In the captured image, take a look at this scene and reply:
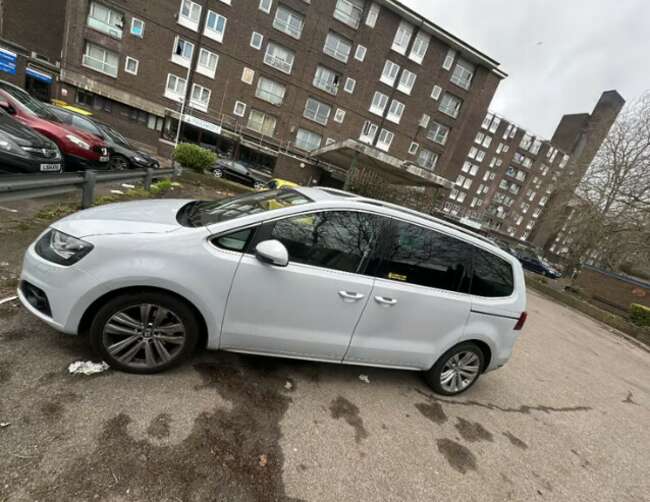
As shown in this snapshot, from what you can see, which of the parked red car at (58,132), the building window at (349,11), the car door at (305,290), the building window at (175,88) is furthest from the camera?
the building window at (349,11)

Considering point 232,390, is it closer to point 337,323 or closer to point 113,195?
point 337,323

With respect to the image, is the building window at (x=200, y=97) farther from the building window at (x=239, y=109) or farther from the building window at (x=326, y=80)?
the building window at (x=326, y=80)

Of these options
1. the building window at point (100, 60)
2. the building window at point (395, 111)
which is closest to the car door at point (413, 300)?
the building window at point (395, 111)

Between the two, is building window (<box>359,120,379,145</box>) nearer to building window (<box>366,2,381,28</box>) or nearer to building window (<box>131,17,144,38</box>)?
building window (<box>366,2,381,28</box>)

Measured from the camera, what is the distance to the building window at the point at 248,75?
920 inches

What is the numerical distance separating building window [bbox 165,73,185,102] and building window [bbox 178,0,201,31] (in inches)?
146

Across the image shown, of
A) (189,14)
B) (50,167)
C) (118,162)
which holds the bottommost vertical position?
(118,162)

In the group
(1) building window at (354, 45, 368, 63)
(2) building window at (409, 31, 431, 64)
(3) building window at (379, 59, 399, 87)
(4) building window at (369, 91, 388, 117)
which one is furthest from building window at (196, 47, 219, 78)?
(2) building window at (409, 31, 431, 64)

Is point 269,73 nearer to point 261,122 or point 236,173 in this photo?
point 261,122

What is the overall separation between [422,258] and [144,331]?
2.43 metres

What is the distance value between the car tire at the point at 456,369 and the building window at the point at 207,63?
26749 mm

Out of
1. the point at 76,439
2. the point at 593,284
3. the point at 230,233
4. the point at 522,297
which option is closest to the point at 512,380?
the point at 522,297

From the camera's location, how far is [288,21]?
2322cm

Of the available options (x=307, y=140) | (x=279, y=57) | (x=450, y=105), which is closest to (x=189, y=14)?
(x=279, y=57)
